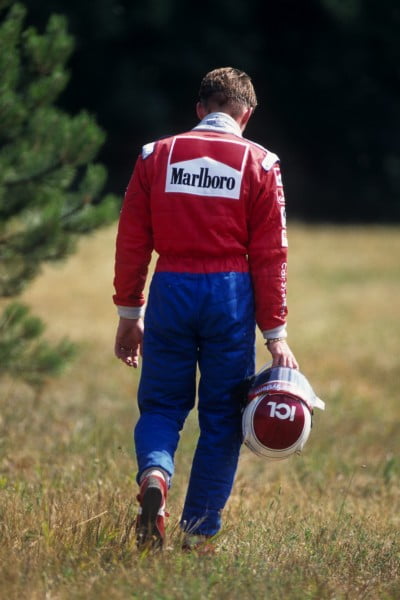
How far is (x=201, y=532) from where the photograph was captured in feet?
14.5

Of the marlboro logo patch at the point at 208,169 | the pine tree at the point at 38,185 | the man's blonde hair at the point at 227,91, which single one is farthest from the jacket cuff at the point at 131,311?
the pine tree at the point at 38,185

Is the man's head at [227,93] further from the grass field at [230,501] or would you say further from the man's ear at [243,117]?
the grass field at [230,501]

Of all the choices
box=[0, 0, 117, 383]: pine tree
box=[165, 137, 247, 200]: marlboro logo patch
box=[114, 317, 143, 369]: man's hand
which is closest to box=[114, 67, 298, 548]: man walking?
box=[165, 137, 247, 200]: marlboro logo patch

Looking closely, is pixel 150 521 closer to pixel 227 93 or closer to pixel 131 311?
pixel 131 311

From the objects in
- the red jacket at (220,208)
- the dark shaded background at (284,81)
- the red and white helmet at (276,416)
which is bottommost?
the red and white helmet at (276,416)

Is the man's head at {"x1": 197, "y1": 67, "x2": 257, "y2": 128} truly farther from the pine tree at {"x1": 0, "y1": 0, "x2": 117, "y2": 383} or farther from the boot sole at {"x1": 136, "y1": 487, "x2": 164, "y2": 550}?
the pine tree at {"x1": 0, "y1": 0, "x2": 117, "y2": 383}

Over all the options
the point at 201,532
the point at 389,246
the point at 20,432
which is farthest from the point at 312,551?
the point at 389,246

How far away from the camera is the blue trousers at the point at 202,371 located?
14.2 feet

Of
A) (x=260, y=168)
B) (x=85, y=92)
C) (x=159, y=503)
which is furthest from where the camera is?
(x=85, y=92)

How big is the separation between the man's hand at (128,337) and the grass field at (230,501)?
0.67 m

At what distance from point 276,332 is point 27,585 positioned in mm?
1534

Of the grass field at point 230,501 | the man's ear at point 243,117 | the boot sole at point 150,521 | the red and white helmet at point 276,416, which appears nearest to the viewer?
the grass field at point 230,501

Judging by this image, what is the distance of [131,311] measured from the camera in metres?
4.59

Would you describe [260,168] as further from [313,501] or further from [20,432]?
[20,432]
